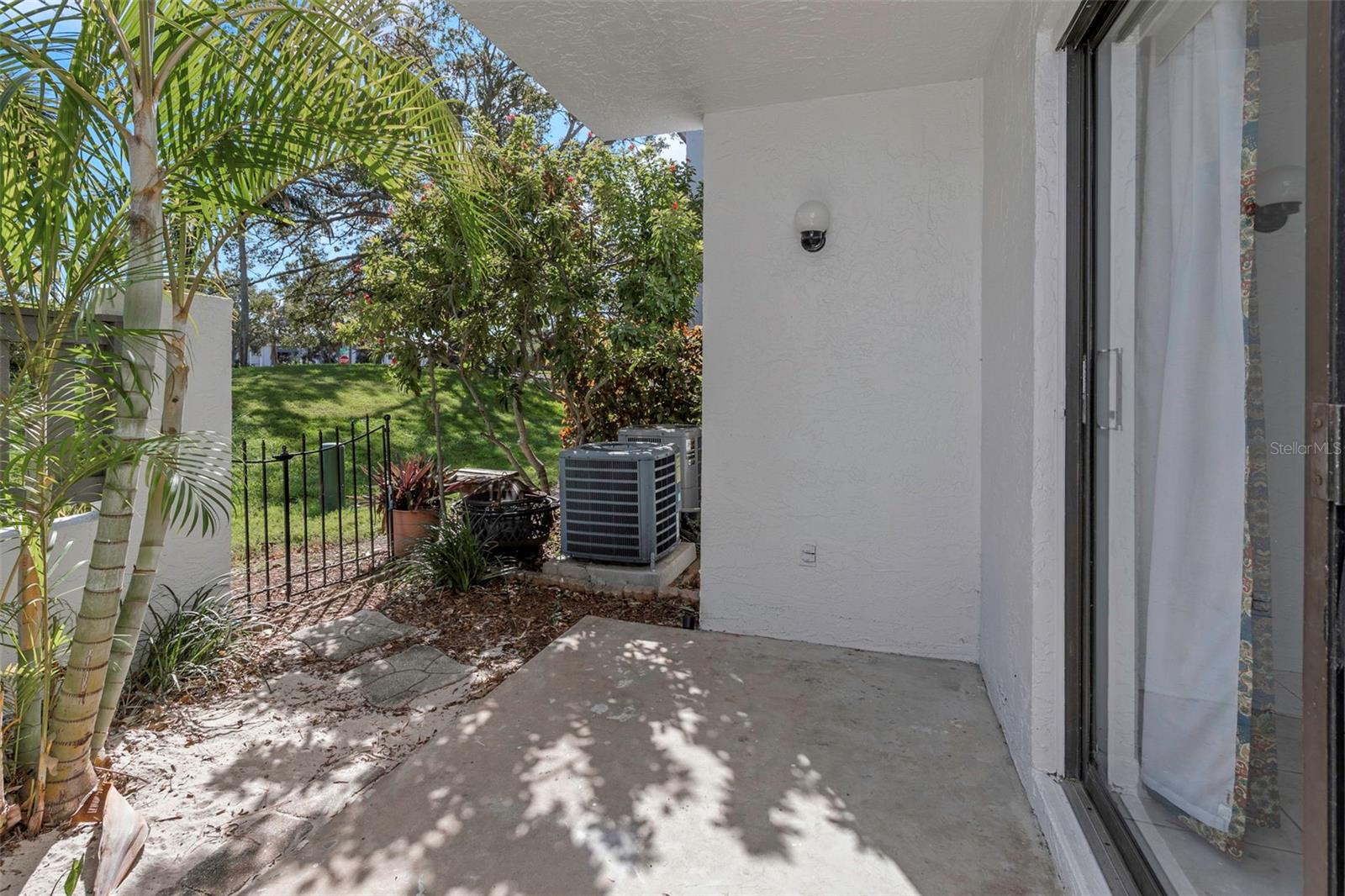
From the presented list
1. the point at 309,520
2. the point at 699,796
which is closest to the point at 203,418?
the point at 699,796

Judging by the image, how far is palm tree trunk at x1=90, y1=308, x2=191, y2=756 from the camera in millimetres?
2332

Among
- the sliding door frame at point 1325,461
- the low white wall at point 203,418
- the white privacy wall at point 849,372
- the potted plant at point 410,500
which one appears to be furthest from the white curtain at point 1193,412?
the potted plant at point 410,500

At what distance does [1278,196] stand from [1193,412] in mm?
504

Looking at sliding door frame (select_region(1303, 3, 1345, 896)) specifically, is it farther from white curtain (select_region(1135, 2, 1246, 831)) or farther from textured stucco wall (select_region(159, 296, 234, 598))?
textured stucco wall (select_region(159, 296, 234, 598))

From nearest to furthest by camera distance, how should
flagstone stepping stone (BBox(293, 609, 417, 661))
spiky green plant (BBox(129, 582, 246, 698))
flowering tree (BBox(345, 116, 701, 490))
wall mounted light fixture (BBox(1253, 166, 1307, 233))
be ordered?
wall mounted light fixture (BBox(1253, 166, 1307, 233)) < spiky green plant (BBox(129, 582, 246, 698)) < flagstone stepping stone (BBox(293, 609, 417, 661)) < flowering tree (BBox(345, 116, 701, 490))

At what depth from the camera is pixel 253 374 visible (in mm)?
13984

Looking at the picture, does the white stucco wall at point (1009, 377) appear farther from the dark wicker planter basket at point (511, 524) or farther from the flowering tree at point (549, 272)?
the dark wicker planter basket at point (511, 524)

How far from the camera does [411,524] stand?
5.80 meters

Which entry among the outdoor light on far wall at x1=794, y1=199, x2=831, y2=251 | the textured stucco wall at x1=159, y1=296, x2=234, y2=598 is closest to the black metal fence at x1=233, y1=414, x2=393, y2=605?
the textured stucco wall at x1=159, y1=296, x2=234, y2=598

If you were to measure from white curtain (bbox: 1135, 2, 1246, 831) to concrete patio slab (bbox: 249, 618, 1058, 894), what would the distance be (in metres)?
0.67

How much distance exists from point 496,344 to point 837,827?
4.15 metres

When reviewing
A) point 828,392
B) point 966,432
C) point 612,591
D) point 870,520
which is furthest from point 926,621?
point 612,591

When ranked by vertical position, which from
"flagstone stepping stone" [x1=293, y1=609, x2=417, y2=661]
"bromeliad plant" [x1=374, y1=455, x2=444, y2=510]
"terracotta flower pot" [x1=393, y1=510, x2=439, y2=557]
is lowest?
"flagstone stepping stone" [x1=293, y1=609, x2=417, y2=661]

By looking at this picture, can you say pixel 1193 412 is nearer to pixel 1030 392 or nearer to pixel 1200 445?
pixel 1200 445
